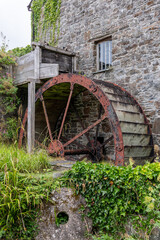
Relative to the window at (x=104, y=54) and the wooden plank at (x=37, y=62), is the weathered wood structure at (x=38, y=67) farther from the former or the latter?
the window at (x=104, y=54)

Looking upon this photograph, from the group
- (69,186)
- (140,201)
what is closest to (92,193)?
(69,186)

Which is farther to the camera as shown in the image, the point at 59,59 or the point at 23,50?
the point at 23,50

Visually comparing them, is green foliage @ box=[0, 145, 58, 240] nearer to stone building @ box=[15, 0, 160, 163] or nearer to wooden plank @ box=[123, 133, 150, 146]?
stone building @ box=[15, 0, 160, 163]

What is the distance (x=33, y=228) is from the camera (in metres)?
3.54

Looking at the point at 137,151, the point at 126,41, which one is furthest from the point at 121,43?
the point at 137,151

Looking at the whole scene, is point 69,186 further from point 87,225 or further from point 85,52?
point 85,52

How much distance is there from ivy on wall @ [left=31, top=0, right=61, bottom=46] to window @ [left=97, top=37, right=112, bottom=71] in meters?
2.17

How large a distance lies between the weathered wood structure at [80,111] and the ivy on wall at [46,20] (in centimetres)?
203

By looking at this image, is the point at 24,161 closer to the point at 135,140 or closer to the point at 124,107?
the point at 135,140

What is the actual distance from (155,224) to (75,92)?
5222 millimetres

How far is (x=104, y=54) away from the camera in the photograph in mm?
7426

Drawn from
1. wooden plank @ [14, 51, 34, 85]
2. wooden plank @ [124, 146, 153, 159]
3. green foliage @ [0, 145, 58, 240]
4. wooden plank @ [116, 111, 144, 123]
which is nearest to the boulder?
green foliage @ [0, 145, 58, 240]

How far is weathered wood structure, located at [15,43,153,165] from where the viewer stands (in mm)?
5320

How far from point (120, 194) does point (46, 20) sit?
791cm
